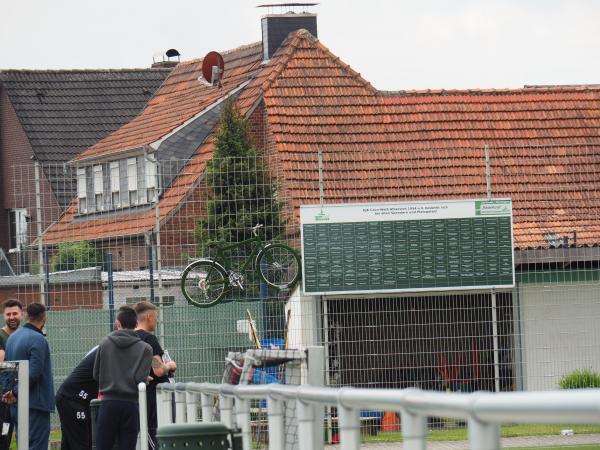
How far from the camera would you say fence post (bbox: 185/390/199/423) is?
9.43 meters

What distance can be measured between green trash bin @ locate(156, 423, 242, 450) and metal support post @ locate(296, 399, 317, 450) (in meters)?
1.22

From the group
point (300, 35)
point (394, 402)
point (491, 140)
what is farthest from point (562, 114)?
point (394, 402)

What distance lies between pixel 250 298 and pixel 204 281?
2.51ft

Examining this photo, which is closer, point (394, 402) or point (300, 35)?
point (394, 402)

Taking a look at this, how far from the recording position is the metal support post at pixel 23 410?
1341 cm

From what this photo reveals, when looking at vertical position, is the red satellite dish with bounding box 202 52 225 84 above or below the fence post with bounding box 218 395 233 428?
above

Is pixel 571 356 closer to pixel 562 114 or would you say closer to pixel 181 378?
pixel 181 378

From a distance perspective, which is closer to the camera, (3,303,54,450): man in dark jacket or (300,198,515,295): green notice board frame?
(3,303,54,450): man in dark jacket

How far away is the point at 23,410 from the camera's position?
1348 centimetres

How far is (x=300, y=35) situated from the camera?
35062 millimetres

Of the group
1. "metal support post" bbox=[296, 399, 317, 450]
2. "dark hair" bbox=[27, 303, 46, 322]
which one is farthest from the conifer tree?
"metal support post" bbox=[296, 399, 317, 450]

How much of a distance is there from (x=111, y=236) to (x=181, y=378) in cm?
235

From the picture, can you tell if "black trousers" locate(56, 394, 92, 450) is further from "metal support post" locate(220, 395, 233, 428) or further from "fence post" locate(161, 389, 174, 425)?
"metal support post" locate(220, 395, 233, 428)

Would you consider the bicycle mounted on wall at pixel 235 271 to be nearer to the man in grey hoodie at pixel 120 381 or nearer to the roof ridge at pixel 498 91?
the man in grey hoodie at pixel 120 381
